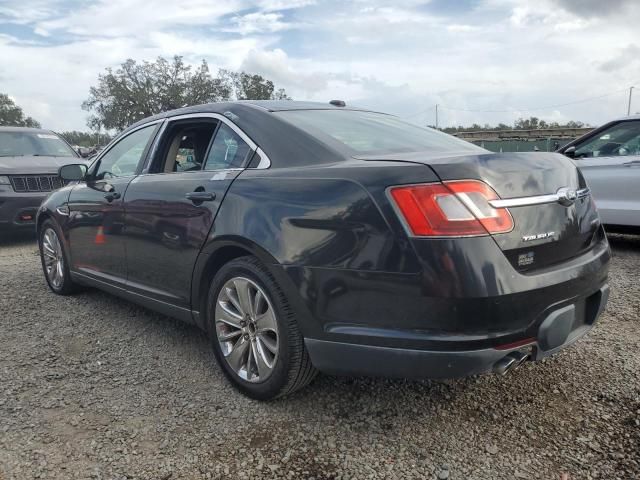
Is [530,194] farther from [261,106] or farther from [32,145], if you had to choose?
[32,145]

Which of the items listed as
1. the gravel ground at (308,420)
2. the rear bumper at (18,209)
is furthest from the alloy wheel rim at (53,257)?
the rear bumper at (18,209)

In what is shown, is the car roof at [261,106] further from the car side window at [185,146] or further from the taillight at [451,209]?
the taillight at [451,209]

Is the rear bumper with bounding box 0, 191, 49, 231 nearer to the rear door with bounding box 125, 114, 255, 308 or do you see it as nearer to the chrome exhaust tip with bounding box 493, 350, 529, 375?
the rear door with bounding box 125, 114, 255, 308

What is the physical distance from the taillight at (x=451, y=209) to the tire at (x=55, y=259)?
11.4ft

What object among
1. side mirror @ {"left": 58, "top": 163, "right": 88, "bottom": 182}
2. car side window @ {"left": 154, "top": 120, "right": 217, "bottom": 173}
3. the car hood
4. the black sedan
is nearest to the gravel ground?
the black sedan

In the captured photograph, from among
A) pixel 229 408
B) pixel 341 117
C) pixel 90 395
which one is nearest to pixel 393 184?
pixel 341 117

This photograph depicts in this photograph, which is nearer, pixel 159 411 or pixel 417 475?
pixel 417 475

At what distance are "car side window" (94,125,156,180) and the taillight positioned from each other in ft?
7.57

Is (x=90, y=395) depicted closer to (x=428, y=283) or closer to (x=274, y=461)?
(x=274, y=461)

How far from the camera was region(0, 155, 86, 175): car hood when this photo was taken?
7.34 meters

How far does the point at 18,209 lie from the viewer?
7.22m

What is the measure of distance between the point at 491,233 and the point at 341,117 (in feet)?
4.59

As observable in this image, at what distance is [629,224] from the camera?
19.1 ft

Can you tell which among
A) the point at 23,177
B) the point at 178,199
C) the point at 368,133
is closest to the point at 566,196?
the point at 368,133
